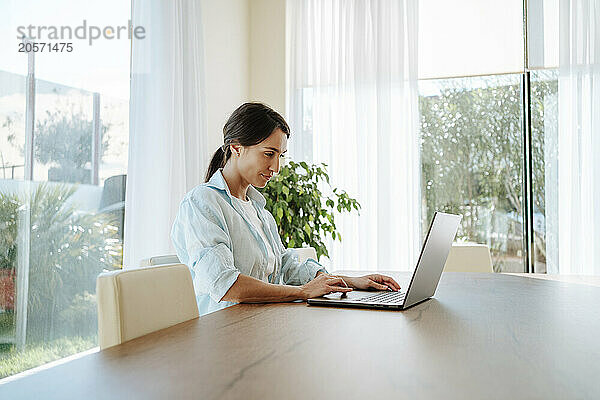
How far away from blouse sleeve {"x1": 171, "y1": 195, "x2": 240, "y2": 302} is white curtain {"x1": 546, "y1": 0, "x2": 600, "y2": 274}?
299cm

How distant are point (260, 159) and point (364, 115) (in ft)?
8.29

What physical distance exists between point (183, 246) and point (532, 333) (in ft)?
3.42

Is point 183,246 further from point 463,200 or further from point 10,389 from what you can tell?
point 463,200

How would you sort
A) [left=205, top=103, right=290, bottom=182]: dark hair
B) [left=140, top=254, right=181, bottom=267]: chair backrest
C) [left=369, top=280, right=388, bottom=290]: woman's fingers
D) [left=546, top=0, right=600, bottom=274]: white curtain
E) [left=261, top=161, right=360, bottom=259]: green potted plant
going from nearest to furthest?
→ [left=369, top=280, right=388, bottom=290]: woman's fingers → [left=140, top=254, right=181, bottom=267]: chair backrest → [left=205, top=103, right=290, bottom=182]: dark hair → [left=261, top=161, right=360, bottom=259]: green potted plant → [left=546, top=0, right=600, bottom=274]: white curtain

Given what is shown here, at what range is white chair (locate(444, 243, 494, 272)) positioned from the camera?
2.96 meters

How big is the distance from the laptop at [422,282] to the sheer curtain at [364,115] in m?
2.66

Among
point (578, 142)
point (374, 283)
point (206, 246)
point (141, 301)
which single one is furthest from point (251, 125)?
point (578, 142)

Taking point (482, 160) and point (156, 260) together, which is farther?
point (482, 160)

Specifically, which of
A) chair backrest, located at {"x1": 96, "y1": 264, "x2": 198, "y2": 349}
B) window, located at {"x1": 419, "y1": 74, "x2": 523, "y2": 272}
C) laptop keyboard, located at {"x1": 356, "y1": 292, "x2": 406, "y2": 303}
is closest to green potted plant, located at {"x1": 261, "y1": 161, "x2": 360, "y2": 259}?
window, located at {"x1": 419, "y1": 74, "x2": 523, "y2": 272}

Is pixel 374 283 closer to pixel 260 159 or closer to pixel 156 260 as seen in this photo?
pixel 260 159

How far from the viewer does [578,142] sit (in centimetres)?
401

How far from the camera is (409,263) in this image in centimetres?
427

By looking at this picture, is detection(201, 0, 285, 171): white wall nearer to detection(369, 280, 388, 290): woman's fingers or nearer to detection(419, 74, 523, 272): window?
detection(419, 74, 523, 272): window

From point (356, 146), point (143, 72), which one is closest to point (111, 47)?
point (143, 72)
